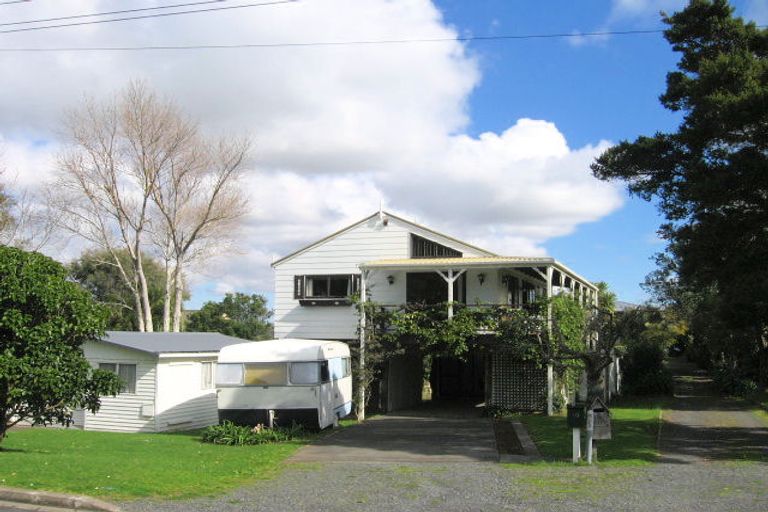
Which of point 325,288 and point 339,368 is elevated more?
point 325,288

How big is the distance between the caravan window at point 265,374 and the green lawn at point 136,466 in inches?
75.7

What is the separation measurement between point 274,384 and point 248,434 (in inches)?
59.8

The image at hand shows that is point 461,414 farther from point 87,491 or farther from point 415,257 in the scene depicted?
point 87,491

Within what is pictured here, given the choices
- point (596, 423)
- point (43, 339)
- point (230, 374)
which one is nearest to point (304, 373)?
point (230, 374)

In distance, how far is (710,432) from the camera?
697 inches

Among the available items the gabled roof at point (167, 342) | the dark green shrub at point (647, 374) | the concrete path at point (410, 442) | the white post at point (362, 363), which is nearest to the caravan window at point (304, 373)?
Answer: the concrete path at point (410, 442)

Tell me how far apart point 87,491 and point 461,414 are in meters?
16.1

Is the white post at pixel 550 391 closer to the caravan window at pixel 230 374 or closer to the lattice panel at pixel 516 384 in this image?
the lattice panel at pixel 516 384

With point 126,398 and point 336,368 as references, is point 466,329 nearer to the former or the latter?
point 336,368

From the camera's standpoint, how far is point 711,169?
14273 millimetres

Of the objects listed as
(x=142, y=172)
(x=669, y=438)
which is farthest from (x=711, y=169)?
(x=142, y=172)

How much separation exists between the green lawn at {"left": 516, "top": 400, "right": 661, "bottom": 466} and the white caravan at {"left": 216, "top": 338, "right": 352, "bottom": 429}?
18.5 feet

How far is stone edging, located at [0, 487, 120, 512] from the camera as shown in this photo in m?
Answer: 8.77

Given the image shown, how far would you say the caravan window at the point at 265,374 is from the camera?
60.7 ft
